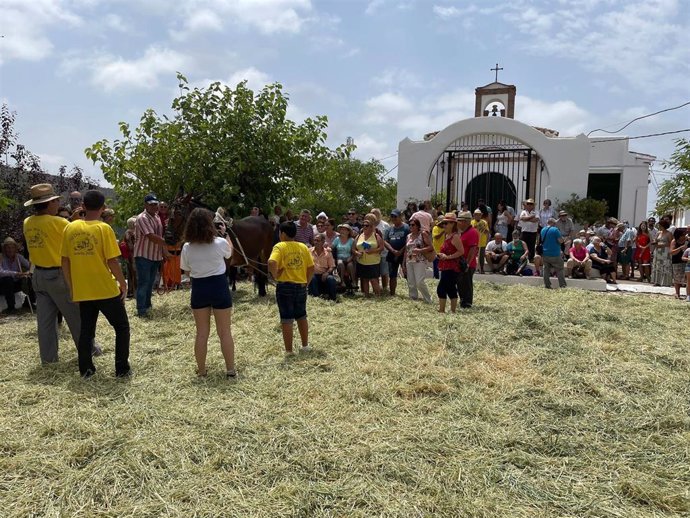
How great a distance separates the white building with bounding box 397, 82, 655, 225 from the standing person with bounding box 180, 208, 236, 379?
39.5 feet

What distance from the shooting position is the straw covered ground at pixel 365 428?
297cm

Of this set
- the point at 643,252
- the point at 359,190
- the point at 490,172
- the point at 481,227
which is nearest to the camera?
the point at 481,227

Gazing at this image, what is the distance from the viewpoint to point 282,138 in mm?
12336

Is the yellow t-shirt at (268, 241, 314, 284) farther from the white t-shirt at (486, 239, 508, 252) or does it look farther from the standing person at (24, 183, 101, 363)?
the white t-shirt at (486, 239, 508, 252)

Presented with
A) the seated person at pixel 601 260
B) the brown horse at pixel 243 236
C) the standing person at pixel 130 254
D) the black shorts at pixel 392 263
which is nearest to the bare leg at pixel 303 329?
the brown horse at pixel 243 236

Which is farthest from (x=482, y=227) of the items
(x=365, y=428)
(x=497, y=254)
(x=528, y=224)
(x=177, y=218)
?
(x=365, y=428)

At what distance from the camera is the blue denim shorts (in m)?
5.72

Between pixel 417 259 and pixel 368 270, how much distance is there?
923mm

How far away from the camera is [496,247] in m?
13.3

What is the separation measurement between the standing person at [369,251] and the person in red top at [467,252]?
1601 mm

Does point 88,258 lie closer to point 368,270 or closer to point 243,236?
point 243,236

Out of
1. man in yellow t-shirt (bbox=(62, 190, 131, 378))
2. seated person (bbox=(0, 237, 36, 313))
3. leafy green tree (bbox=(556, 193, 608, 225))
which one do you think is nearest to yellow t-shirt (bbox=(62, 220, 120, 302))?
man in yellow t-shirt (bbox=(62, 190, 131, 378))

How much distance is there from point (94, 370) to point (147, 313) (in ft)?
9.66

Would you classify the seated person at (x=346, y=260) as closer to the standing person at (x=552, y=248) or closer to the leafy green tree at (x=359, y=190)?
the standing person at (x=552, y=248)
